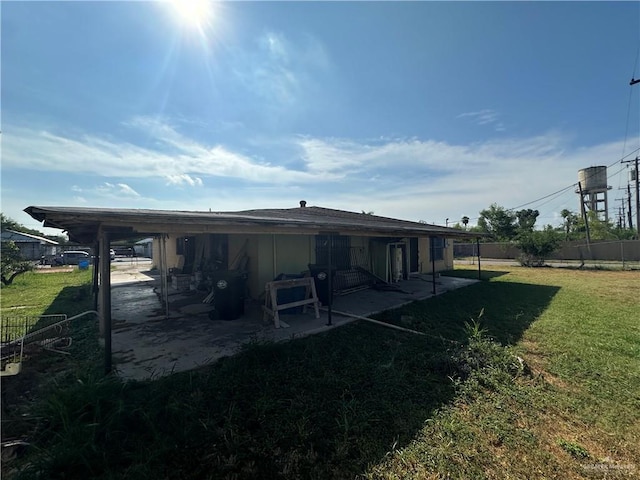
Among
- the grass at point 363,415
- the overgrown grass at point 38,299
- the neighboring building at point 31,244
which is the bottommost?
the grass at point 363,415

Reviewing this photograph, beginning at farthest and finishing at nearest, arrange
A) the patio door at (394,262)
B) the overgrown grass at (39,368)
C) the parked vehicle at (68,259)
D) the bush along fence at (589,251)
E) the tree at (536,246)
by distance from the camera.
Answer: the parked vehicle at (68,259)
the bush along fence at (589,251)
the tree at (536,246)
the patio door at (394,262)
the overgrown grass at (39,368)

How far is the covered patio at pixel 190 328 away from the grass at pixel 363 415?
531 mm

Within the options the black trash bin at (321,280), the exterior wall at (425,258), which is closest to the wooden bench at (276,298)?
the black trash bin at (321,280)

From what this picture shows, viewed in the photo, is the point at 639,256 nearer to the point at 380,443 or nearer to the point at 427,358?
the point at 427,358

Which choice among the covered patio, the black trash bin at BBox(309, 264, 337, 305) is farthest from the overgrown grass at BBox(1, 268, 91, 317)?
the black trash bin at BBox(309, 264, 337, 305)

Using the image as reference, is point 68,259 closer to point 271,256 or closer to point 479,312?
point 271,256

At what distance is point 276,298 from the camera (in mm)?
6055

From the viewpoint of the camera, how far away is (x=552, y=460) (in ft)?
7.61

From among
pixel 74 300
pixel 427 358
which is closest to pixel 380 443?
pixel 427 358

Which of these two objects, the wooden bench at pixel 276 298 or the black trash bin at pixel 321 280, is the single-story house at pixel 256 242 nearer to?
the black trash bin at pixel 321 280

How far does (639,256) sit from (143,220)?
32694 millimetres

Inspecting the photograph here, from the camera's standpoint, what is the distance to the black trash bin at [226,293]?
19.8 feet

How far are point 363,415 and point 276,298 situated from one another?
3.51 m

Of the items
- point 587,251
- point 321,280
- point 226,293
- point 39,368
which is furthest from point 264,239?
point 587,251
